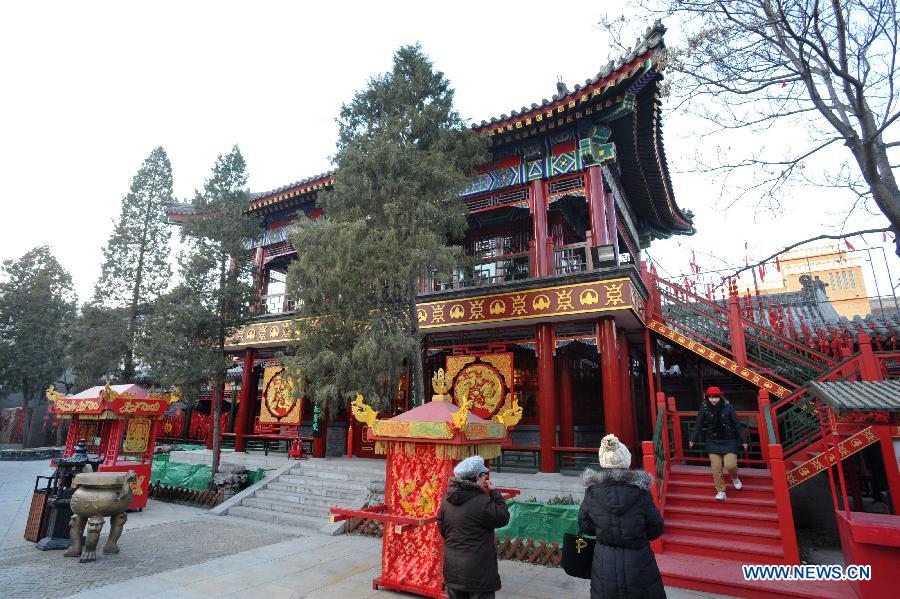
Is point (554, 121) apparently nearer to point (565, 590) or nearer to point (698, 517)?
point (698, 517)

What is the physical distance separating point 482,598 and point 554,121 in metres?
9.45

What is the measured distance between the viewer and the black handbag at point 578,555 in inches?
139

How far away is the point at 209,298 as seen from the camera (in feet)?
37.6

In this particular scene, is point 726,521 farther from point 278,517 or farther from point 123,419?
point 123,419

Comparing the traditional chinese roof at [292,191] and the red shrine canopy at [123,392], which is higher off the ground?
the traditional chinese roof at [292,191]

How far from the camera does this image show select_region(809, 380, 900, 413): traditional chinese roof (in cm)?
464

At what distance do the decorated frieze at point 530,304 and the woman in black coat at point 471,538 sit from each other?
20.7 feet

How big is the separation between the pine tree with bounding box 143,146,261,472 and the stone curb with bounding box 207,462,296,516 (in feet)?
4.79

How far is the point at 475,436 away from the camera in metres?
5.20

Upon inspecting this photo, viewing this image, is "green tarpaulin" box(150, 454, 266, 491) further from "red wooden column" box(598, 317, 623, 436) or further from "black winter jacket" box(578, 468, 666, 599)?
"black winter jacket" box(578, 468, 666, 599)

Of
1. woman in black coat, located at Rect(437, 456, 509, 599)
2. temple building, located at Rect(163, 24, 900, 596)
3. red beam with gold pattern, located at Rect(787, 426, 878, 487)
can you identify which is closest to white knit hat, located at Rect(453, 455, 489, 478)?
woman in black coat, located at Rect(437, 456, 509, 599)

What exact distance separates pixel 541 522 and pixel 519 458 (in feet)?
12.1

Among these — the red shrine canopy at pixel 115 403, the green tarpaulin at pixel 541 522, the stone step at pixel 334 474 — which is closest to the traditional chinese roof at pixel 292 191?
the red shrine canopy at pixel 115 403

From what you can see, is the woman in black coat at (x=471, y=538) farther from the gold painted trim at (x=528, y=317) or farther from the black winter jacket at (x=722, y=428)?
the gold painted trim at (x=528, y=317)
